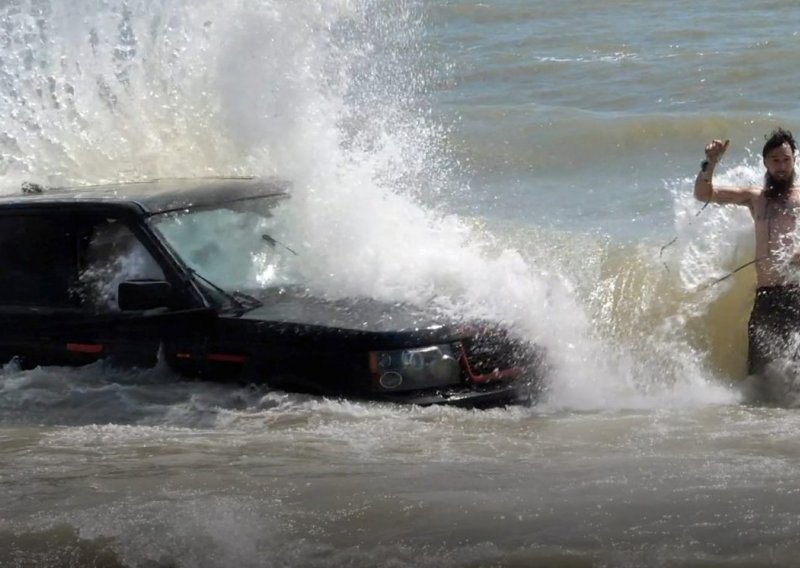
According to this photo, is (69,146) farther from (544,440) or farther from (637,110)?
(637,110)

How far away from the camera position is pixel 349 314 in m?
6.41

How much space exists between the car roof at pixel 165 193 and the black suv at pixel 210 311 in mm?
11

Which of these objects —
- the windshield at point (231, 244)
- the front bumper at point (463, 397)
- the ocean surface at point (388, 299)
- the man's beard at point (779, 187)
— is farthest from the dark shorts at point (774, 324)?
the windshield at point (231, 244)

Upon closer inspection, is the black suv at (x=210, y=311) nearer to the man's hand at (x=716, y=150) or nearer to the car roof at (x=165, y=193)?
the car roof at (x=165, y=193)

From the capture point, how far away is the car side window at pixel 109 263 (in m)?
6.73

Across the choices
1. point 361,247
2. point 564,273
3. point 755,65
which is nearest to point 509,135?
point 755,65

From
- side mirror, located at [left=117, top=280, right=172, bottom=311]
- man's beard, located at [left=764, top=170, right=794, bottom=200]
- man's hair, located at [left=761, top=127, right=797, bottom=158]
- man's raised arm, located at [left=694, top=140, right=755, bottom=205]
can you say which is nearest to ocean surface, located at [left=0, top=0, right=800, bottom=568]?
side mirror, located at [left=117, top=280, right=172, bottom=311]

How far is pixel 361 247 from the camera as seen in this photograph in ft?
24.6

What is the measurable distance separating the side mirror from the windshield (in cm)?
33

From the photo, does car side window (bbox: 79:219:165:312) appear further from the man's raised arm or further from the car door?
the man's raised arm

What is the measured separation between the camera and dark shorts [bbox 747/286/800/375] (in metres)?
7.05

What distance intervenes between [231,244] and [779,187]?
9.54 feet

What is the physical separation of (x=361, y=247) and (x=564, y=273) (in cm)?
→ 181

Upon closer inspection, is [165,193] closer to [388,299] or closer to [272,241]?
[272,241]
